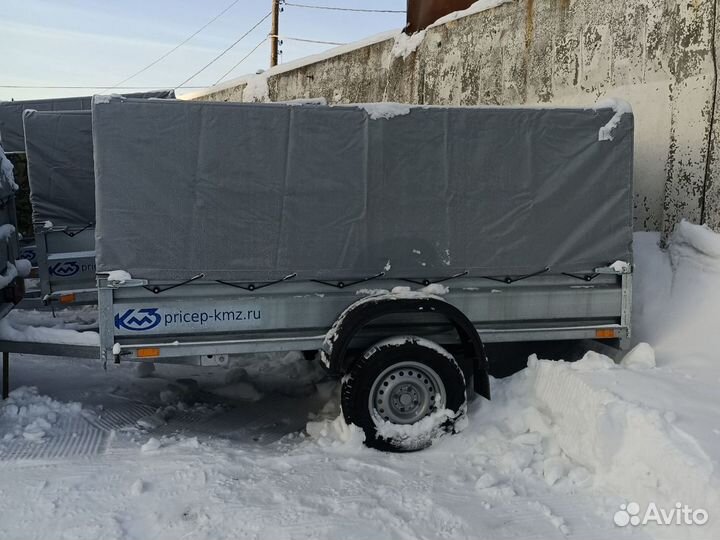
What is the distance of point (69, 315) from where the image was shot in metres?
8.73

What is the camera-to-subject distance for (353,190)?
15.2ft

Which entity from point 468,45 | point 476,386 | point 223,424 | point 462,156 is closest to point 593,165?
point 462,156

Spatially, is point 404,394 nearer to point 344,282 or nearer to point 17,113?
point 344,282

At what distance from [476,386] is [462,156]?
1.69m

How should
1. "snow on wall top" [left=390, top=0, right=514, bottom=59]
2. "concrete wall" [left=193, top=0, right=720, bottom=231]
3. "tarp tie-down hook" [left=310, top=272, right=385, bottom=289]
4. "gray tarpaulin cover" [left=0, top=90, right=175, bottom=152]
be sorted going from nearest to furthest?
"tarp tie-down hook" [left=310, top=272, right=385, bottom=289] → "concrete wall" [left=193, top=0, right=720, bottom=231] → "snow on wall top" [left=390, top=0, right=514, bottom=59] → "gray tarpaulin cover" [left=0, top=90, right=175, bottom=152]

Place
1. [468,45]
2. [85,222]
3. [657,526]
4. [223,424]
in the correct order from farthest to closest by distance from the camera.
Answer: [468,45] < [85,222] < [223,424] < [657,526]

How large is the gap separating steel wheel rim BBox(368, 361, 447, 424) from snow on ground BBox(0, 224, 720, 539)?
261mm

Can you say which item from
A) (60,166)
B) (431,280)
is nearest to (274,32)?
(60,166)

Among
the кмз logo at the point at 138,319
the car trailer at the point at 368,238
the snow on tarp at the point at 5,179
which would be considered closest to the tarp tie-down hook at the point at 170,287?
the car trailer at the point at 368,238

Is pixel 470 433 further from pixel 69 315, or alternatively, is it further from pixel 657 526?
pixel 69 315

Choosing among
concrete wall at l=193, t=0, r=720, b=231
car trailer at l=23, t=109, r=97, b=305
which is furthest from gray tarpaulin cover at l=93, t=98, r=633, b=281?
car trailer at l=23, t=109, r=97, b=305

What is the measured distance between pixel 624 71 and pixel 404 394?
4422mm

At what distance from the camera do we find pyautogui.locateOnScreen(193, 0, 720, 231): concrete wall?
237 inches

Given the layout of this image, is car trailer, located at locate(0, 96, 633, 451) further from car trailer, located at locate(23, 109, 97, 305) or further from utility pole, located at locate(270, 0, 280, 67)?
utility pole, located at locate(270, 0, 280, 67)
